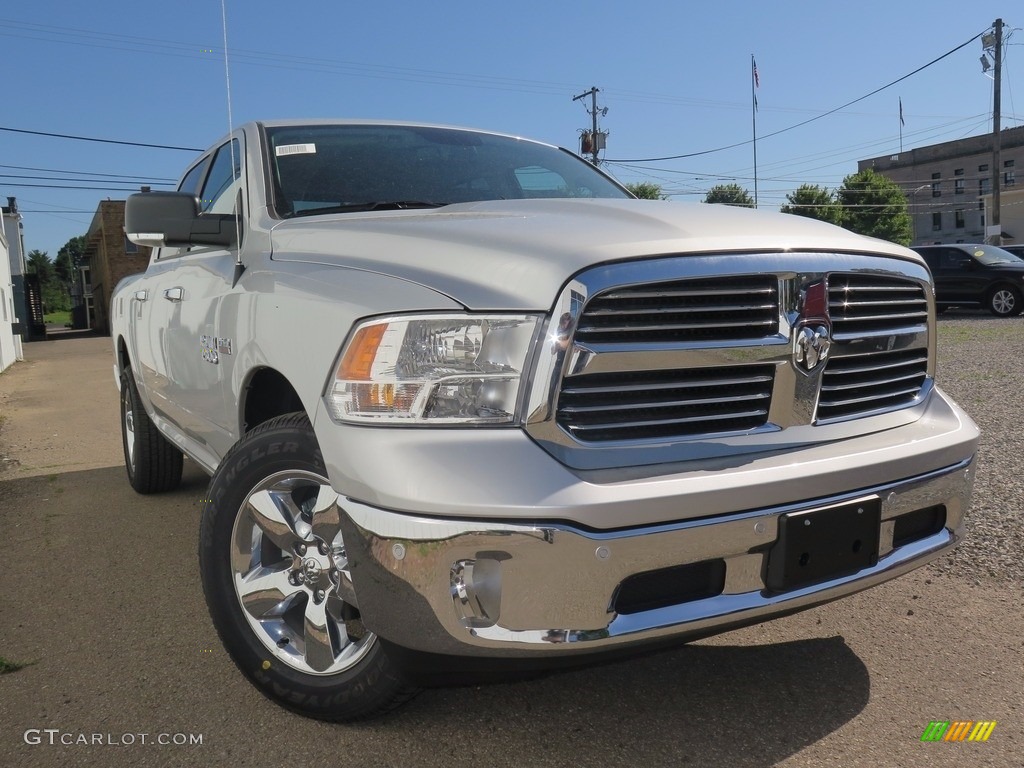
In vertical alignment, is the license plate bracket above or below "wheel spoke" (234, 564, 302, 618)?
above

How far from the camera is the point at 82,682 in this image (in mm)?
2723

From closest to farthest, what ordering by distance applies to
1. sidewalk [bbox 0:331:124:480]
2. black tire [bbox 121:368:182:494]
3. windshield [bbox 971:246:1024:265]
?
black tire [bbox 121:368:182:494] → sidewalk [bbox 0:331:124:480] → windshield [bbox 971:246:1024:265]

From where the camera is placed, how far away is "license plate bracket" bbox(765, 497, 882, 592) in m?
2.00

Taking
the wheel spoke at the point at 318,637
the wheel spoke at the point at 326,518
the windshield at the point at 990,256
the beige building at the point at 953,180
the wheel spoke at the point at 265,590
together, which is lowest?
the wheel spoke at the point at 318,637

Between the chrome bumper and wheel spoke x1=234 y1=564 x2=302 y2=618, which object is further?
wheel spoke x1=234 y1=564 x2=302 y2=618

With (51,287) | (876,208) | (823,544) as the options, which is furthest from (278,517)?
(51,287)

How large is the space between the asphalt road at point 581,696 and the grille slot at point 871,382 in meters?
0.85

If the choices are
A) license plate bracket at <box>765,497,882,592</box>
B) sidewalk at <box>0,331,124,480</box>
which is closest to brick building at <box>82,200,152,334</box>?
sidewalk at <box>0,331,124,480</box>

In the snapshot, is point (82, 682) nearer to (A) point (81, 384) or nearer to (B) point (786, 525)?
(B) point (786, 525)

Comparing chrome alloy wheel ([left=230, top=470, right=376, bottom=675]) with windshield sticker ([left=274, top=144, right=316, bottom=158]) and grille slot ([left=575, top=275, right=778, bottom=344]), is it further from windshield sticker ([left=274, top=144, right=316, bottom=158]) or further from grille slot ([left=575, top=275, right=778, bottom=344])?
windshield sticker ([left=274, top=144, right=316, bottom=158])

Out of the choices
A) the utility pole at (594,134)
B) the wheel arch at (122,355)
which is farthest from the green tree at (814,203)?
the wheel arch at (122,355)

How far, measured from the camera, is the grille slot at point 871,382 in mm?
2264

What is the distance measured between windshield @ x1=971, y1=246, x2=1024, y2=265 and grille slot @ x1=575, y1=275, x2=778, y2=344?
692 inches

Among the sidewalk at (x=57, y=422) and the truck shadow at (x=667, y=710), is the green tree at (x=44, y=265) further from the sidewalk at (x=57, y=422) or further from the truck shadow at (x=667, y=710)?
the truck shadow at (x=667, y=710)
